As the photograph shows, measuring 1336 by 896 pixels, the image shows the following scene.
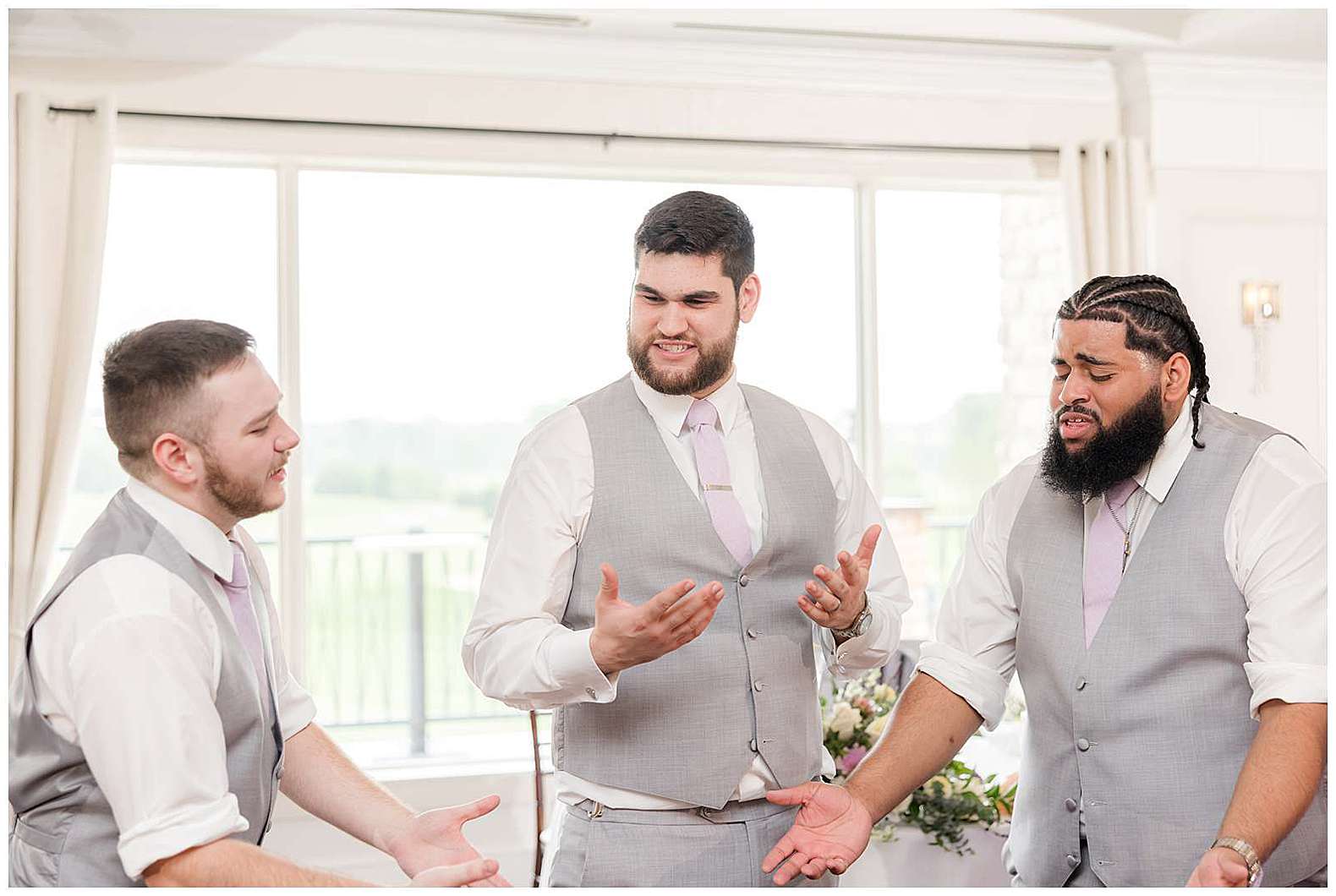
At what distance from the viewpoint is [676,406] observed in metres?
2.15

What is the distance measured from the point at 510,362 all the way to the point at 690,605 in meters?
3.35

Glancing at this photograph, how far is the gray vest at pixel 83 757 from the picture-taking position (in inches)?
61.4

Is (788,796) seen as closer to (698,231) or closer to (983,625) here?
(983,625)

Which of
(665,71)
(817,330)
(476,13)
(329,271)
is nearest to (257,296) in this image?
(329,271)

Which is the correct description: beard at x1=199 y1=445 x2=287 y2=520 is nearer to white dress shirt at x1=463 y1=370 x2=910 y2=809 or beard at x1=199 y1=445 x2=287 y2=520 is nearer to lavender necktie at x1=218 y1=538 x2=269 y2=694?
lavender necktie at x1=218 y1=538 x2=269 y2=694

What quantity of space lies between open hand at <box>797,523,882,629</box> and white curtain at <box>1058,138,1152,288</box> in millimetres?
2978

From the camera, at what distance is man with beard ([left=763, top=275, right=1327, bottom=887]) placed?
189 centimetres

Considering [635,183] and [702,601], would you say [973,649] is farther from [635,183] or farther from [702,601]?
[635,183]

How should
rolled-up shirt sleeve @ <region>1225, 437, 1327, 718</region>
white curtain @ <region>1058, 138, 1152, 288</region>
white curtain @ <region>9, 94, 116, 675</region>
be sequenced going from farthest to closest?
white curtain @ <region>1058, 138, 1152, 288</region>, white curtain @ <region>9, 94, 116, 675</region>, rolled-up shirt sleeve @ <region>1225, 437, 1327, 718</region>

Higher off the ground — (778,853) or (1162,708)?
(1162,708)

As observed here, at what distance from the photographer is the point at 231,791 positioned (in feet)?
5.46

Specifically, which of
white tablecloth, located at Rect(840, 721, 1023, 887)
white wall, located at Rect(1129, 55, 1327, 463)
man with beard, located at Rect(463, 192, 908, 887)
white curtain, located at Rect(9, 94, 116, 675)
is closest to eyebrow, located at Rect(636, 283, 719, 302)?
man with beard, located at Rect(463, 192, 908, 887)

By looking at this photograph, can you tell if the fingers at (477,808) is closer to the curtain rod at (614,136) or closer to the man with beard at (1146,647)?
the man with beard at (1146,647)

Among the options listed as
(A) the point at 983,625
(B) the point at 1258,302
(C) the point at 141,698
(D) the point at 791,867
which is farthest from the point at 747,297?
(B) the point at 1258,302
